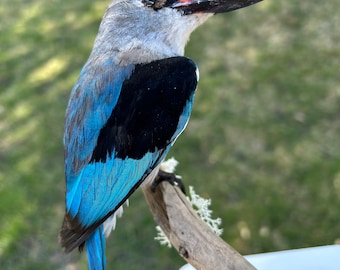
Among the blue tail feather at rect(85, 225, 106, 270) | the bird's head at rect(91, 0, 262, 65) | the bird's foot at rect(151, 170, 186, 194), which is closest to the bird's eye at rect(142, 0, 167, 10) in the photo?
the bird's head at rect(91, 0, 262, 65)

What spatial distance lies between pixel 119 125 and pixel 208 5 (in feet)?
1.56

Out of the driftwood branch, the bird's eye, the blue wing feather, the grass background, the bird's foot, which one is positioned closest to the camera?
the driftwood branch

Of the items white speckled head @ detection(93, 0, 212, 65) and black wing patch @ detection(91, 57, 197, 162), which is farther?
white speckled head @ detection(93, 0, 212, 65)

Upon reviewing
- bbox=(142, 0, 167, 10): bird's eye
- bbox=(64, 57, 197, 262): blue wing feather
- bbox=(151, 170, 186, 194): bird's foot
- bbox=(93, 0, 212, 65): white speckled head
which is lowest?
bbox=(151, 170, 186, 194): bird's foot

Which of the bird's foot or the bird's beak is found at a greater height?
the bird's beak

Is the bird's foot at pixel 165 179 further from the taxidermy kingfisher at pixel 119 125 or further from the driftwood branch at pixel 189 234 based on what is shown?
the taxidermy kingfisher at pixel 119 125

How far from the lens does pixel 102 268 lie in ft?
5.15

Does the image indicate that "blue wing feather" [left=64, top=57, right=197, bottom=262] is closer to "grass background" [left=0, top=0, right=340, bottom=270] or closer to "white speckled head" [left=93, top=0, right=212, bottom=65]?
"white speckled head" [left=93, top=0, right=212, bottom=65]

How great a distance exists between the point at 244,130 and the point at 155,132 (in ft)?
4.77

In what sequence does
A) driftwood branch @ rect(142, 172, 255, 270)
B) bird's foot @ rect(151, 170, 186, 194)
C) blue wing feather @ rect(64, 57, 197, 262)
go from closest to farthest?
1. driftwood branch @ rect(142, 172, 255, 270)
2. blue wing feather @ rect(64, 57, 197, 262)
3. bird's foot @ rect(151, 170, 186, 194)

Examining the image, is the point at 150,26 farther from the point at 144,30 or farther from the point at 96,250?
the point at 96,250

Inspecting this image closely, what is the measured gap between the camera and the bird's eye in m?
1.66

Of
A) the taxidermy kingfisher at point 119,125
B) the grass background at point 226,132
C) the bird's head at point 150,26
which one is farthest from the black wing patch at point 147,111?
the grass background at point 226,132

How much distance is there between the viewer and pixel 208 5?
5.34 feet
